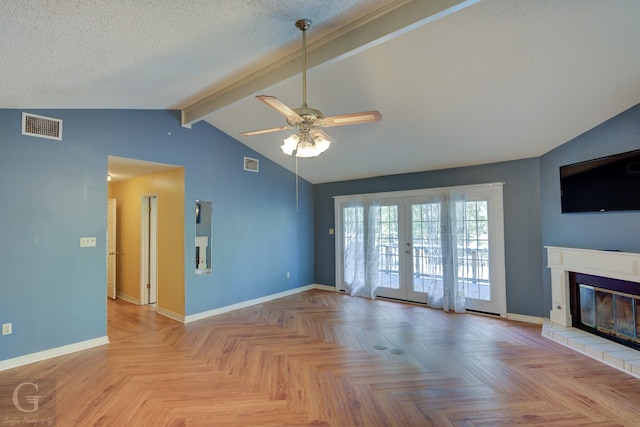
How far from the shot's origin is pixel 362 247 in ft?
20.2

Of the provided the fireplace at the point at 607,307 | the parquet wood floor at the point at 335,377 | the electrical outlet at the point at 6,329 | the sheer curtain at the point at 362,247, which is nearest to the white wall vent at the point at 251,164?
the sheer curtain at the point at 362,247

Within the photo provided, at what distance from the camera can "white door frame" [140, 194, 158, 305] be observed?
216 inches

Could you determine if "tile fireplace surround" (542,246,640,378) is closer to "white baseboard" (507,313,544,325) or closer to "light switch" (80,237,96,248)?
"white baseboard" (507,313,544,325)

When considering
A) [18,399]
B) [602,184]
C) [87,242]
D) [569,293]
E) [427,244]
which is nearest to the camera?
[18,399]

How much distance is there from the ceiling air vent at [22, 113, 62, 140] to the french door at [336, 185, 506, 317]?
15.1ft

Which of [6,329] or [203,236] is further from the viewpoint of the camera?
[203,236]

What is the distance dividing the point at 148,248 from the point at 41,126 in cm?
272

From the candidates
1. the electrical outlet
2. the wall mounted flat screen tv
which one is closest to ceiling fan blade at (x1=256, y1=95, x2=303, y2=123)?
the electrical outlet

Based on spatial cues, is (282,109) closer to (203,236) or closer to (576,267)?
(203,236)

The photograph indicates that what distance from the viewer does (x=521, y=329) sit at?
4168 millimetres

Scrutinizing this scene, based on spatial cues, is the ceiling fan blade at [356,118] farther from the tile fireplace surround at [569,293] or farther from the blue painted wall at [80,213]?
the tile fireplace surround at [569,293]

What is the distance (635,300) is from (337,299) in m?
4.07

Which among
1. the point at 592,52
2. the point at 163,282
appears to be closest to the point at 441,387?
the point at 592,52

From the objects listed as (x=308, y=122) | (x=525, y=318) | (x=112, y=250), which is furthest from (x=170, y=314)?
(x=525, y=318)
